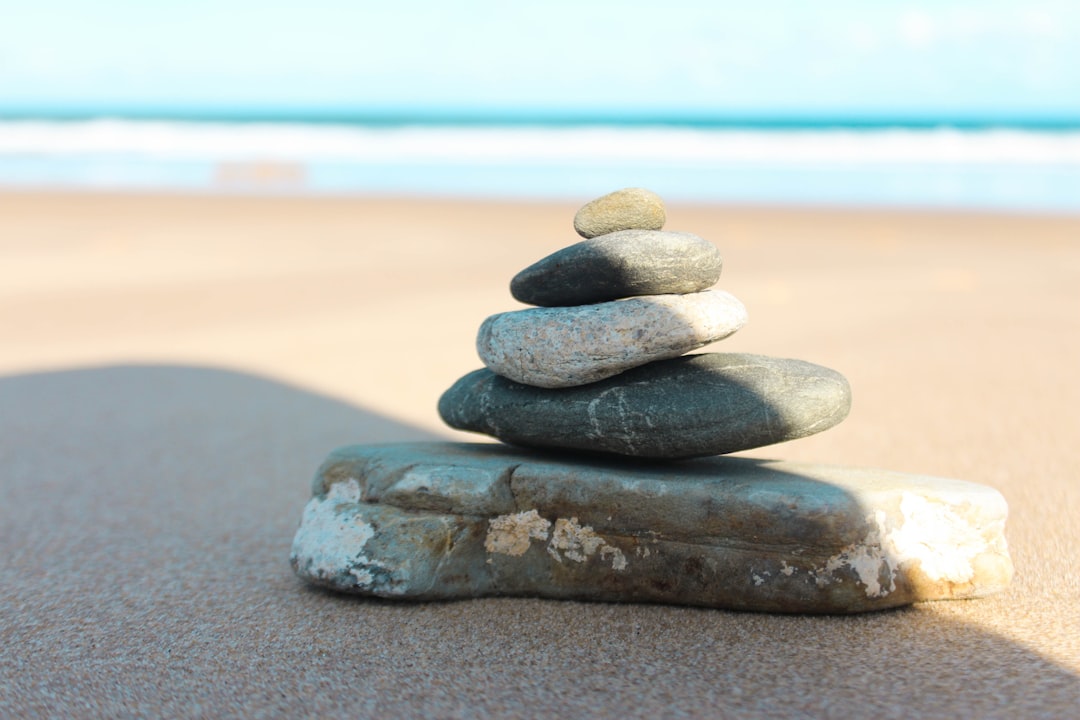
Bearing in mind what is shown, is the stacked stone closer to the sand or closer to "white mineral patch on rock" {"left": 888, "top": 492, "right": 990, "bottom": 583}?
"white mineral patch on rock" {"left": 888, "top": 492, "right": 990, "bottom": 583}

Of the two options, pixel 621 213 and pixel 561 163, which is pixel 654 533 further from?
pixel 561 163

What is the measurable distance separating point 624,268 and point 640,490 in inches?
27.0

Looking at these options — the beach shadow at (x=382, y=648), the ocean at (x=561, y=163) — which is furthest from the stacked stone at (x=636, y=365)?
the ocean at (x=561, y=163)

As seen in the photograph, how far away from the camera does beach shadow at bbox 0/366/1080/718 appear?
8.36ft

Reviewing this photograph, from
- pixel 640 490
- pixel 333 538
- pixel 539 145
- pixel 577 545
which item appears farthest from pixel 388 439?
pixel 539 145

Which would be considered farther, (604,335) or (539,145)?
(539,145)

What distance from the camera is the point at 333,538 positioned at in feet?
10.8

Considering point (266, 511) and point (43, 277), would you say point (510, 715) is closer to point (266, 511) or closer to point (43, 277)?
point (266, 511)

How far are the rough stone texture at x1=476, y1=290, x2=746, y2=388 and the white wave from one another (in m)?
21.5

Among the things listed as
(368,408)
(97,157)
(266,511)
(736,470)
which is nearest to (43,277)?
(368,408)

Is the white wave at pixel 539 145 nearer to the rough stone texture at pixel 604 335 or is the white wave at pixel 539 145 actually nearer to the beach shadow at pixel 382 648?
the beach shadow at pixel 382 648

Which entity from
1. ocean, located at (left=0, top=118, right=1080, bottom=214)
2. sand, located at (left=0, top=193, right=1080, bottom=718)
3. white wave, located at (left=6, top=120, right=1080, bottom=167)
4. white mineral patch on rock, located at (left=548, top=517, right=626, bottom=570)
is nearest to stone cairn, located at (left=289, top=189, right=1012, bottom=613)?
white mineral patch on rock, located at (left=548, top=517, right=626, bottom=570)

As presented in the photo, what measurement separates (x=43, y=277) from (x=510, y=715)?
919cm

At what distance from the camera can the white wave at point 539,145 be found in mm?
25219
